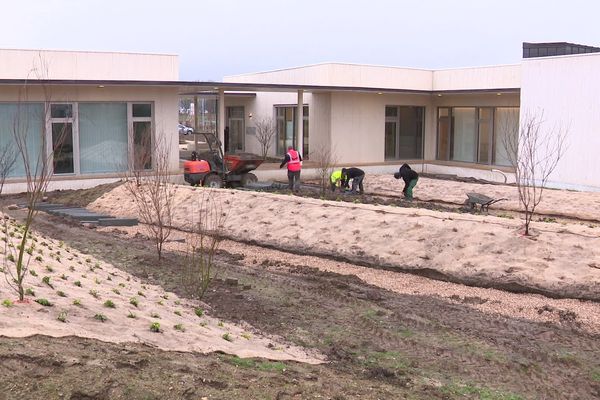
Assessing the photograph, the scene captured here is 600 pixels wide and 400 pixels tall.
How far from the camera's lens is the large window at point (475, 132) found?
91.4 ft

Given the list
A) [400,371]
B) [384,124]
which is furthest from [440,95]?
[400,371]

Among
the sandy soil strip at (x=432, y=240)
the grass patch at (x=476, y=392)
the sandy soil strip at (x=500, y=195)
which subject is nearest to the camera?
the grass patch at (x=476, y=392)

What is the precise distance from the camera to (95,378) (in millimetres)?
4727

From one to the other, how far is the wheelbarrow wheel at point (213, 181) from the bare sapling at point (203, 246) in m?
3.60

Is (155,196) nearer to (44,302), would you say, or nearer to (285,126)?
(44,302)

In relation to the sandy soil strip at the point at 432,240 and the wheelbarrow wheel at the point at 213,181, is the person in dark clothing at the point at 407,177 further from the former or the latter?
the wheelbarrow wheel at the point at 213,181

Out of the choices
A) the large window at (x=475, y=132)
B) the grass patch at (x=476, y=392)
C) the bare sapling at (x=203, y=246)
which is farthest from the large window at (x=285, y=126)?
the grass patch at (x=476, y=392)

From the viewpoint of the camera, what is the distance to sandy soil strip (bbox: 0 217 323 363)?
237 inches

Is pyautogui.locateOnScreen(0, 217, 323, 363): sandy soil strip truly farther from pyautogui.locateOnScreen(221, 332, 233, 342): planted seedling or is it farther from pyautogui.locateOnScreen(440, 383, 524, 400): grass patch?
pyautogui.locateOnScreen(440, 383, 524, 400): grass patch

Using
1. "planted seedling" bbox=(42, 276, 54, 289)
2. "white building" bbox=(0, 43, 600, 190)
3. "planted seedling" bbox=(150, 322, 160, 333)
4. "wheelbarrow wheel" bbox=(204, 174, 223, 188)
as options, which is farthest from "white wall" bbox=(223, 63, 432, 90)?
"planted seedling" bbox=(150, 322, 160, 333)

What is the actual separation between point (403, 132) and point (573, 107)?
978 cm

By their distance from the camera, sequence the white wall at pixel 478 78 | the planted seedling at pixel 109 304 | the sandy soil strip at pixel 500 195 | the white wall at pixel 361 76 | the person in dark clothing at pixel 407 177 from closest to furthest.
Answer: the planted seedling at pixel 109 304, the sandy soil strip at pixel 500 195, the person in dark clothing at pixel 407 177, the white wall at pixel 478 78, the white wall at pixel 361 76

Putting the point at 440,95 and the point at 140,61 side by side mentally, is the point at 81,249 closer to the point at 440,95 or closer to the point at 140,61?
the point at 140,61

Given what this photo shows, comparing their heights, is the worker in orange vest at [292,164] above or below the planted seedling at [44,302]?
above
